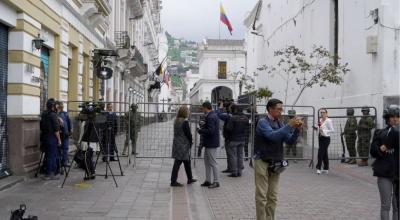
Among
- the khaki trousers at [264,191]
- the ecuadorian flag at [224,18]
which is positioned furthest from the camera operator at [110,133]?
the ecuadorian flag at [224,18]

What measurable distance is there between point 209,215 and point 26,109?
16.9 feet

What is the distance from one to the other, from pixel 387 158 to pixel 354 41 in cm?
1221

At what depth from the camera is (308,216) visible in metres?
8.45

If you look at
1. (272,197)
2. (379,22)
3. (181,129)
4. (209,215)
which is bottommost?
(209,215)

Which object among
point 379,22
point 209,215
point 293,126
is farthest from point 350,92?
point 293,126

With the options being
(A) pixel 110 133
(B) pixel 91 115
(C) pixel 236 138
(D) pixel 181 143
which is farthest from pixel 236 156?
(B) pixel 91 115

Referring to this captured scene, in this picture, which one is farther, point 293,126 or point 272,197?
point 272,197

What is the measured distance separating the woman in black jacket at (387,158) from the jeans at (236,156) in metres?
6.37

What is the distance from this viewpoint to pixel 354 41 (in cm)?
1828

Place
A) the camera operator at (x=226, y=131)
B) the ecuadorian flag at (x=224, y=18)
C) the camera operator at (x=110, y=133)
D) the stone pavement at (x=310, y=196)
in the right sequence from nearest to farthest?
the stone pavement at (x=310, y=196) → the camera operator at (x=226, y=131) → the camera operator at (x=110, y=133) → the ecuadorian flag at (x=224, y=18)

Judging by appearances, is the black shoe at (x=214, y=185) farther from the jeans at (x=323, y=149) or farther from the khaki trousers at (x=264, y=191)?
the khaki trousers at (x=264, y=191)

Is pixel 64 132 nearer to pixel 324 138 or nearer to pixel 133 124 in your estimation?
pixel 133 124

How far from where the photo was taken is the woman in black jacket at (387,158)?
22.0 ft

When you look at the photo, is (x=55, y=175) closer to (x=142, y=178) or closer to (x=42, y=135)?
(x=42, y=135)
